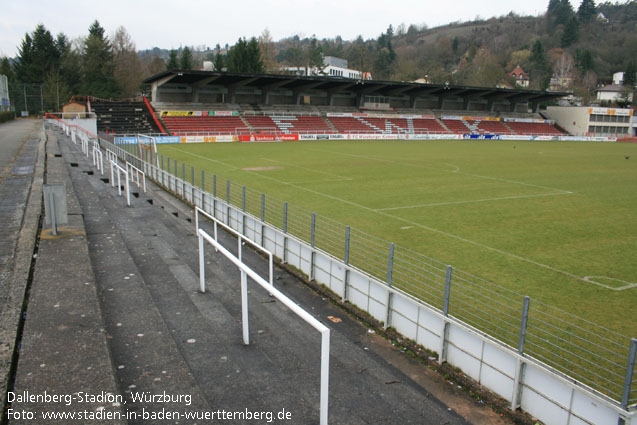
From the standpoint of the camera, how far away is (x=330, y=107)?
77.2 meters

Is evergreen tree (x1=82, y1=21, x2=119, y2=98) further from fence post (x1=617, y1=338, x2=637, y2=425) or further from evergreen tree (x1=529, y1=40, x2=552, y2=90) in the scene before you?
evergreen tree (x1=529, y1=40, x2=552, y2=90)

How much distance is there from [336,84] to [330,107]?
5.49 metres

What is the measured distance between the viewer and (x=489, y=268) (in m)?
12.5

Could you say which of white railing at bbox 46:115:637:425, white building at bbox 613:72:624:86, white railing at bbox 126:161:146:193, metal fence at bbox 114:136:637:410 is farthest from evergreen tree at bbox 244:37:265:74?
white building at bbox 613:72:624:86

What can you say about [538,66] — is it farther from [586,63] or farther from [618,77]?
[618,77]

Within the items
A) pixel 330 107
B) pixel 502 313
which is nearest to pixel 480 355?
pixel 502 313

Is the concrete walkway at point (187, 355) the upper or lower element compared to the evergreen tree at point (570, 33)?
lower

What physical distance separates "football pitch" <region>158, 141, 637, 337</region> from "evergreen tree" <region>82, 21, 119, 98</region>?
6062 cm

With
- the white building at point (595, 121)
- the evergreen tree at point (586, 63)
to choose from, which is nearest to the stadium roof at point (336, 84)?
the white building at point (595, 121)

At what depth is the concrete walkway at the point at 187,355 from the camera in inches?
212

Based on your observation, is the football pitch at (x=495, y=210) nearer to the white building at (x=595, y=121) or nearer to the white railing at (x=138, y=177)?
the white railing at (x=138, y=177)

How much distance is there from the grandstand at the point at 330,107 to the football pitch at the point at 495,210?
25.1 m

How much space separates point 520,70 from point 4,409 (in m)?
189

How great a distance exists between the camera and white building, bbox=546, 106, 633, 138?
8625 cm
